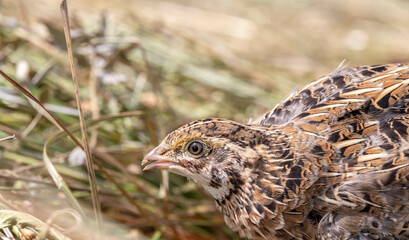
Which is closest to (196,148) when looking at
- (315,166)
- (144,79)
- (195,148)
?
(195,148)

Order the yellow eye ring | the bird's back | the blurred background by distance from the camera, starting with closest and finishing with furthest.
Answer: the bird's back → the yellow eye ring → the blurred background

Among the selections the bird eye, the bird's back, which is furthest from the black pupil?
the bird's back

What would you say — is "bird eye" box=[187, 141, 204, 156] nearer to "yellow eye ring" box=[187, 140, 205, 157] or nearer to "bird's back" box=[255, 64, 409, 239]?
"yellow eye ring" box=[187, 140, 205, 157]

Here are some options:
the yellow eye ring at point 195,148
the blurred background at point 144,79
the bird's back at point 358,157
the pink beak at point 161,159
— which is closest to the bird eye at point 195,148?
the yellow eye ring at point 195,148

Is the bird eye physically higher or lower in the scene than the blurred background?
lower

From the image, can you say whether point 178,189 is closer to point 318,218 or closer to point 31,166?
point 31,166

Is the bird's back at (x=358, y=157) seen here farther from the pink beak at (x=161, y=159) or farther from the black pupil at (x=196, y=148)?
the pink beak at (x=161, y=159)

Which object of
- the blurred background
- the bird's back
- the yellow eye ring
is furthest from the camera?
the blurred background

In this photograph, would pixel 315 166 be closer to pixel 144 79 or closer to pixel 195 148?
pixel 195 148

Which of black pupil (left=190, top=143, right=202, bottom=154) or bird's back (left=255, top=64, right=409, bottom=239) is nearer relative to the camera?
bird's back (left=255, top=64, right=409, bottom=239)
